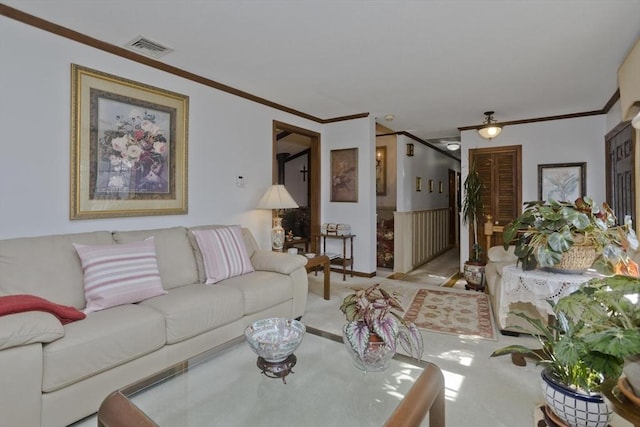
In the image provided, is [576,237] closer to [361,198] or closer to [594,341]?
[594,341]

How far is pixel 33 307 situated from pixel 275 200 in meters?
2.33

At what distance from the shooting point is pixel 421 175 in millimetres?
6430

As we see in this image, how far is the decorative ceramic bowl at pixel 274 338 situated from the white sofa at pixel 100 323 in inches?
29.5

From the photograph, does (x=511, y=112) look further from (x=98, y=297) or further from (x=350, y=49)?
(x=98, y=297)

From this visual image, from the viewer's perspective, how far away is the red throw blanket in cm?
157

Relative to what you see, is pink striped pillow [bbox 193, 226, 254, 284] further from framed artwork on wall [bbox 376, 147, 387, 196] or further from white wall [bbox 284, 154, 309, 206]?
white wall [bbox 284, 154, 309, 206]

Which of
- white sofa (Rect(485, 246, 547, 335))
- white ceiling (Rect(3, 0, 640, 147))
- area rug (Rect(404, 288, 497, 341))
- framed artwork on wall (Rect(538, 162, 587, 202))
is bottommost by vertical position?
area rug (Rect(404, 288, 497, 341))

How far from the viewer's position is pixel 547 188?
15.5 ft

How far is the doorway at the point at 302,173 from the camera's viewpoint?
5.08m

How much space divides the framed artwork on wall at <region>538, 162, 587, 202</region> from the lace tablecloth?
9.33ft

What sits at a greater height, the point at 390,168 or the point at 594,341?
the point at 390,168

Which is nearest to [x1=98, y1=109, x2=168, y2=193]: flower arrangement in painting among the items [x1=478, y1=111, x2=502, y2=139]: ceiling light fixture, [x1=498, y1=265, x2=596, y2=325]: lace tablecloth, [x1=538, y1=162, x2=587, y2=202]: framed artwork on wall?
[x1=498, y1=265, x2=596, y2=325]: lace tablecloth

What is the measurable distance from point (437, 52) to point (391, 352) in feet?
7.87

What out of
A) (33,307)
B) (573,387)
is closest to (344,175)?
(33,307)
